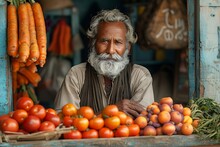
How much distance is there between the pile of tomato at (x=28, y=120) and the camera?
359 centimetres

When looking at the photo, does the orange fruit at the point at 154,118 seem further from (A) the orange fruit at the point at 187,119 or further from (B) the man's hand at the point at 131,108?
(B) the man's hand at the point at 131,108

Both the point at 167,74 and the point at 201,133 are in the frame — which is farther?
the point at 167,74

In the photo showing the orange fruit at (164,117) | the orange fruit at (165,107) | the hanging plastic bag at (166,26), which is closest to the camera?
the orange fruit at (164,117)

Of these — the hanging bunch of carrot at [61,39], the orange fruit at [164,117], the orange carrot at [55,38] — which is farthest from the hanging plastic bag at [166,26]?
the orange fruit at [164,117]

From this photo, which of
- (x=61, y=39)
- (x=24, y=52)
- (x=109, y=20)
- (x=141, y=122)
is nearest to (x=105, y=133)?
(x=141, y=122)

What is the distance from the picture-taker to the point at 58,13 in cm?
818

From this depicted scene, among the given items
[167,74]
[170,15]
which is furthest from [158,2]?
[167,74]

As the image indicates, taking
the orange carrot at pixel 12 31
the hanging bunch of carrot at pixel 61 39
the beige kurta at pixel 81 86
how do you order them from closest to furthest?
the orange carrot at pixel 12 31, the beige kurta at pixel 81 86, the hanging bunch of carrot at pixel 61 39

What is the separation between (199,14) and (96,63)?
43.2 inches

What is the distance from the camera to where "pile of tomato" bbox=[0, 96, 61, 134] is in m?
3.59

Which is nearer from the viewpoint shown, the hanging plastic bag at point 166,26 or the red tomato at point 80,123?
the red tomato at point 80,123

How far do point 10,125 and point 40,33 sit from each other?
1.00 metres

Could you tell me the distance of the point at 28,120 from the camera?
3.60 meters

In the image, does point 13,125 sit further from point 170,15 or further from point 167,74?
point 167,74
